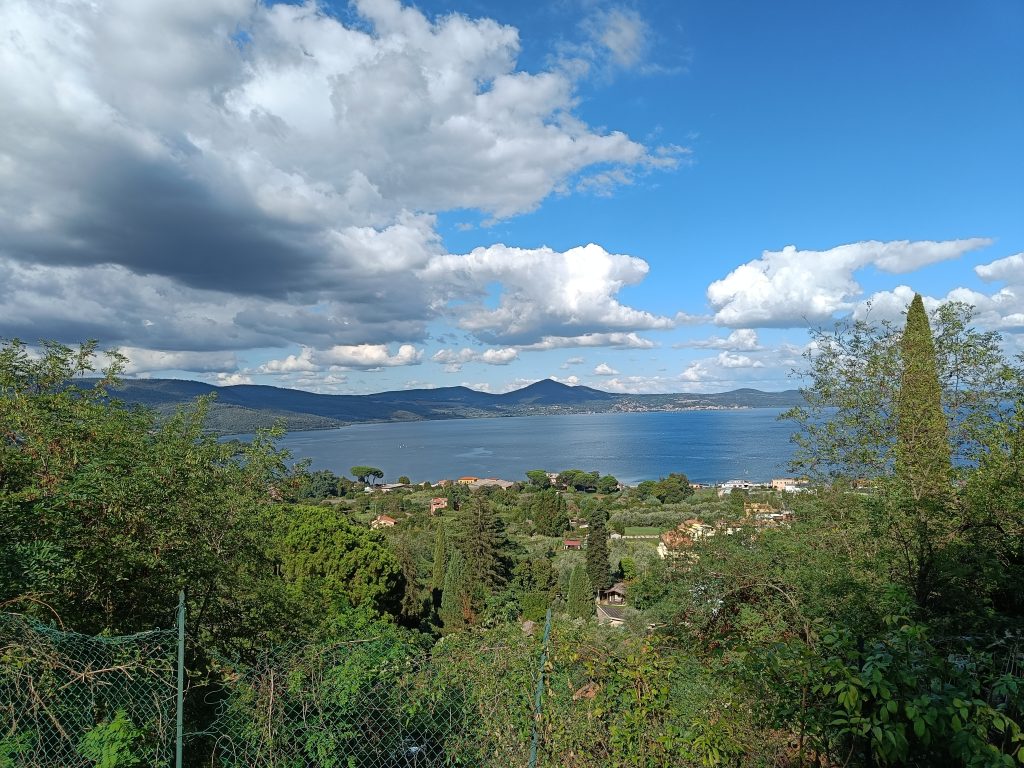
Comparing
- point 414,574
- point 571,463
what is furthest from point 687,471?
point 414,574

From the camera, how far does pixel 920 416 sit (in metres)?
10.4

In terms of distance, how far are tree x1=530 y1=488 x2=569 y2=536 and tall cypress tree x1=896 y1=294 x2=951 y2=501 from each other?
42.8 meters

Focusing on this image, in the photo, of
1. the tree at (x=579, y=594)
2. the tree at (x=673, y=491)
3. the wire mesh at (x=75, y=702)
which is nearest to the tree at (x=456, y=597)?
the tree at (x=579, y=594)

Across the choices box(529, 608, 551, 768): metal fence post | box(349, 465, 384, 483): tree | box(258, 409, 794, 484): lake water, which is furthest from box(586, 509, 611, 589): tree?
box(349, 465, 384, 483): tree

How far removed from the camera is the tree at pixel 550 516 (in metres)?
53.6

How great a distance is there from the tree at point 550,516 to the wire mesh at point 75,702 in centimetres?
5150

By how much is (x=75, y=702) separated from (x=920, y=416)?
1269 centimetres

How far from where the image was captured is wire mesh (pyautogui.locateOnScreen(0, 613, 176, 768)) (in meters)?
3.44

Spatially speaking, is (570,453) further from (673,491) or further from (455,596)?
(455,596)

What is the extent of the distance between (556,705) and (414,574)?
1024 inches

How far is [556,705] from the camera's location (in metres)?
3.22

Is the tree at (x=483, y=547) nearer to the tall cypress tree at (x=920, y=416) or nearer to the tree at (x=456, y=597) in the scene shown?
the tree at (x=456, y=597)

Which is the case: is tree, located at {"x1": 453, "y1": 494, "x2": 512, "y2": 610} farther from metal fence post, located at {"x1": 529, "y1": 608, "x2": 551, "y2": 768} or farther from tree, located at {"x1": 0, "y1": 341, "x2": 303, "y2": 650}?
metal fence post, located at {"x1": 529, "y1": 608, "x2": 551, "y2": 768}

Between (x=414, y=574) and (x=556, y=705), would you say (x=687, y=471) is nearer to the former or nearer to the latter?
(x=414, y=574)
